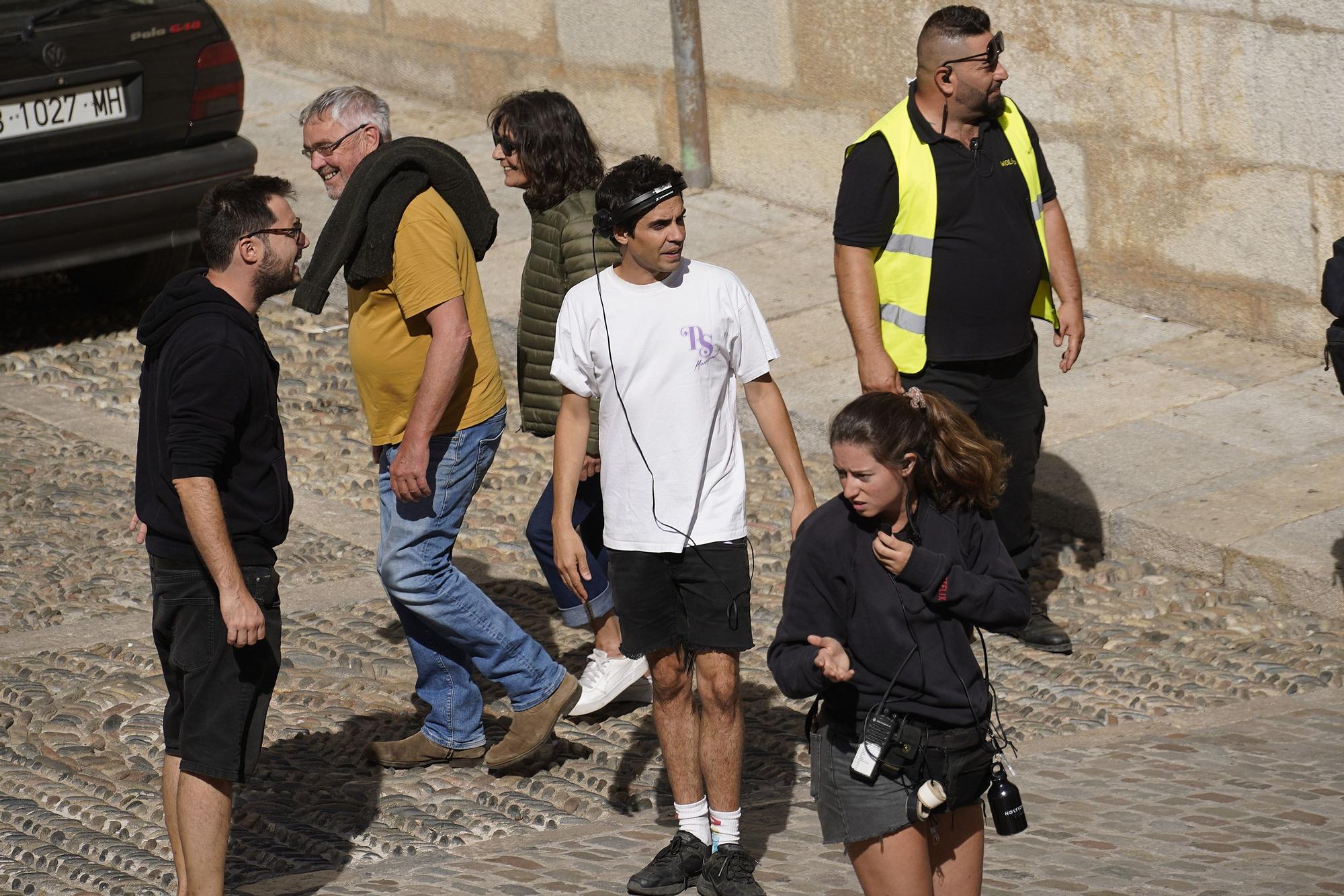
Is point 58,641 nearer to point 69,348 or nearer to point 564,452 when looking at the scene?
point 564,452

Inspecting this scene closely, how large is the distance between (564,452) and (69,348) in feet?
17.2

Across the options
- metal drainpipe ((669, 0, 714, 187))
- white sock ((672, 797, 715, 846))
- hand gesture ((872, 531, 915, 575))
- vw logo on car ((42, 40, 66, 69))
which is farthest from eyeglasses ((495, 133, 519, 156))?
metal drainpipe ((669, 0, 714, 187))

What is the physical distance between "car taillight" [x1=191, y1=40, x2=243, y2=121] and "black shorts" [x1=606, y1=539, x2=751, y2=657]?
16.5 feet

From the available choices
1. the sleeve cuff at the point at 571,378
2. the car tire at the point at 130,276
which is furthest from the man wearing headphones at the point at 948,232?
the car tire at the point at 130,276

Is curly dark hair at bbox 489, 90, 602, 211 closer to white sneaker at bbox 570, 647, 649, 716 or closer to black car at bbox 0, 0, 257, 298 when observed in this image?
white sneaker at bbox 570, 647, 649, 716

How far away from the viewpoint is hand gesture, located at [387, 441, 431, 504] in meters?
4.91

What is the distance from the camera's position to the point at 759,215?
33.0 feet

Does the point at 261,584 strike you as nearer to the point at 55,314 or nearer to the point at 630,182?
the point at 630,182

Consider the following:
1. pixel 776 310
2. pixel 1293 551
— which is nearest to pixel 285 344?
pixel 776 310

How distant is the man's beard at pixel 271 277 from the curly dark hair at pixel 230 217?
7cm

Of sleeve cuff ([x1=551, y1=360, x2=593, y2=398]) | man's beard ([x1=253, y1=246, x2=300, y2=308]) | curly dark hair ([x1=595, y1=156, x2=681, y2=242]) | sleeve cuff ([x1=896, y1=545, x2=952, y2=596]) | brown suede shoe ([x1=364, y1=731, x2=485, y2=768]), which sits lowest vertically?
brown suede shoe ([x1=364, y1=731, x2=485, y2=768])

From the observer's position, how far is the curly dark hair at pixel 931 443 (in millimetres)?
3572

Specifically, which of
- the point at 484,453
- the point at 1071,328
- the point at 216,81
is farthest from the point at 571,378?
the point at 216,81

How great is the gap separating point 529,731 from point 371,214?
148 cm
